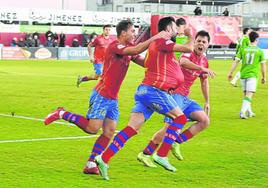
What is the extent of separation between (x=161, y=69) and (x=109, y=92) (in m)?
0.83

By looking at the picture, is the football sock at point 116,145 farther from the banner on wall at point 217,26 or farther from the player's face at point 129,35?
the banner on wall at point 217,26

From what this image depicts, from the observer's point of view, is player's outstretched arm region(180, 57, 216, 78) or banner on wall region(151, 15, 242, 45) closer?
player's outstretched arm region(180, 57, 216, 78)

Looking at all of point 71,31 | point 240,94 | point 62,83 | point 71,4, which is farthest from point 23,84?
point 71,4

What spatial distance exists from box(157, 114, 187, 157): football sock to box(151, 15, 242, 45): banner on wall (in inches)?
2129

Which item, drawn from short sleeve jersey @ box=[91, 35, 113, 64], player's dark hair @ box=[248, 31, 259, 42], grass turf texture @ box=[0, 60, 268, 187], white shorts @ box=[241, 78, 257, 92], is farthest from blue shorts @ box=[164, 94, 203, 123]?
short sleeve jersey @ box=[91, 35, 113, 64]

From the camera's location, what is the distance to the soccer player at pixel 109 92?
10328 mm

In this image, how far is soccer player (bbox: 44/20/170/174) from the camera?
10.3m

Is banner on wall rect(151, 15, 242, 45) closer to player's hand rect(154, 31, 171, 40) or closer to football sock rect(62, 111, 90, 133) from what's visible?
football sock rect(62, 111, 90, 133)

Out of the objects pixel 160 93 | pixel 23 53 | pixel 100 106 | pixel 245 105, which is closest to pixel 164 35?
pixel 160 93

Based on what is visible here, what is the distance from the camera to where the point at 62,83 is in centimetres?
3044

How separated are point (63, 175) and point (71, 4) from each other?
7007 cm

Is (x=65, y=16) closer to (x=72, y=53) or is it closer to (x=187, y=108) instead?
(x=72, y=53)

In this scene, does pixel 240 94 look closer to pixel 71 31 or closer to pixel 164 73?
pixel 164 73

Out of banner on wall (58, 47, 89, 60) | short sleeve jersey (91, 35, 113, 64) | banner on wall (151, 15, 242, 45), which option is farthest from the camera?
banner on wall (151, 15, 242, 45)
